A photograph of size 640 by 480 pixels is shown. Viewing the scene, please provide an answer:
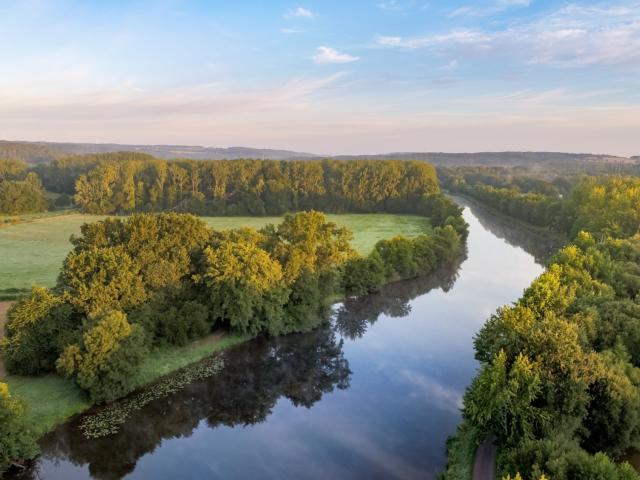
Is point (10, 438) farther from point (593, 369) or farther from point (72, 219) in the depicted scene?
point (72, 219)

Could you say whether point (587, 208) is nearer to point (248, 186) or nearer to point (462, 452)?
point (462, 452)

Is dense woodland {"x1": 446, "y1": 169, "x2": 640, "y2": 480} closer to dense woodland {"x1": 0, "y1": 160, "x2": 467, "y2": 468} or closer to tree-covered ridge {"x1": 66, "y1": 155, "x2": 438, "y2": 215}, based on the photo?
dense woodland {"x1": 0, "y1": 160, "x2": 467, "y2": 468}

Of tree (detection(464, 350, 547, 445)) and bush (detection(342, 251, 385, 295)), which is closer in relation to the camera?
tree (detection(464, 350, 547, 445))

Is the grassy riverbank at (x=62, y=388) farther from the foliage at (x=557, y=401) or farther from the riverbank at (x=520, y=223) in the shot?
the riverbank at (x=520, y=223)

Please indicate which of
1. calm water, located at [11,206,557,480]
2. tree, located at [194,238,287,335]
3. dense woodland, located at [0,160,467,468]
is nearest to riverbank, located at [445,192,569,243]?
dense woodland, located at [0,160,467,468]

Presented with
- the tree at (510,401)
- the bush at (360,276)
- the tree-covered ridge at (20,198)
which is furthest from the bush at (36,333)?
the tree-covered ridge at (20,198)

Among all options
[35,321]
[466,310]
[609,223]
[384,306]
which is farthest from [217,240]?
[609,223]

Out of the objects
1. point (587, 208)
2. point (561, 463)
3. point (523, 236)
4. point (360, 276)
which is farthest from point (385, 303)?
point (523, 236)

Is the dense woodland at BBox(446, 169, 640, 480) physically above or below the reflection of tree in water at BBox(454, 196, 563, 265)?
above

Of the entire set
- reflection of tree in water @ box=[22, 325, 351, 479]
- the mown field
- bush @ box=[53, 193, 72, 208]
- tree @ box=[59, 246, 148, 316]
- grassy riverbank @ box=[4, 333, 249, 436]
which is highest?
tree @ box=[59, 246, 148, 316]
